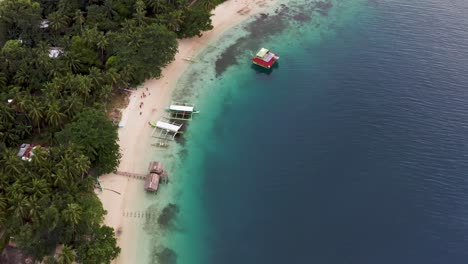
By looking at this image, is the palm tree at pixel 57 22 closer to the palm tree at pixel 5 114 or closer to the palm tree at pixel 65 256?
the palm tree at pixel 5 114

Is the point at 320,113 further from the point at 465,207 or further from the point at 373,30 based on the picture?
the point at 373,30

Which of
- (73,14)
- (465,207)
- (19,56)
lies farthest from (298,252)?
(73,14)

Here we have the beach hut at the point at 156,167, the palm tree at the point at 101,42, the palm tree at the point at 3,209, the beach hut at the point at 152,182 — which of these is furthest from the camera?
the palm tree at the point at 101,42

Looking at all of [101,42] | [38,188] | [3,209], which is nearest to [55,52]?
[101,42]

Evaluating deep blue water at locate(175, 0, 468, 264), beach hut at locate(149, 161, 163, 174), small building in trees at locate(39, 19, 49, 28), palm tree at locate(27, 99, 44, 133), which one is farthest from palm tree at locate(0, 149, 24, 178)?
small building in trees at locate(39, 19, 49, 28)

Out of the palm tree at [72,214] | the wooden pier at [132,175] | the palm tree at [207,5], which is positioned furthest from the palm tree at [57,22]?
the palm tree at [72,214]

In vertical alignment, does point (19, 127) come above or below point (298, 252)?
above

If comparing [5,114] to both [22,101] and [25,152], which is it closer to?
[22,101]
